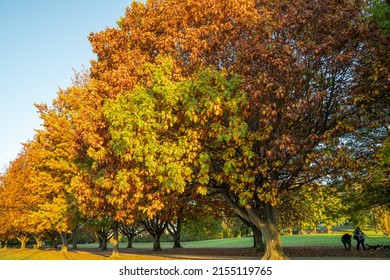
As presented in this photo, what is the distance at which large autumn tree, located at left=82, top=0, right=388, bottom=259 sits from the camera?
15.4 metres

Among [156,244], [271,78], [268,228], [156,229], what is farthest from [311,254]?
[156,229]

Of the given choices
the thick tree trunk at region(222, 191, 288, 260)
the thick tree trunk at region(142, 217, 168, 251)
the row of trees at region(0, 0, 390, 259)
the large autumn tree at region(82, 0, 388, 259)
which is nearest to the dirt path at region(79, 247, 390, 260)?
the thick tree trunk at region(222, 191, 288, 260)

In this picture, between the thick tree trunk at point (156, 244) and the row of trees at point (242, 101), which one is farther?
the thick tree trunk at point (156, 244)

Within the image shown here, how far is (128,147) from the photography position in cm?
1580

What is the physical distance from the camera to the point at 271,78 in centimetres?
1520

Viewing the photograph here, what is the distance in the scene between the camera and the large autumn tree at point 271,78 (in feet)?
50.6

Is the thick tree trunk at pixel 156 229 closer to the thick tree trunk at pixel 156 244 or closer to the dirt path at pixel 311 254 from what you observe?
the thick tree trunk at pixel 156 244

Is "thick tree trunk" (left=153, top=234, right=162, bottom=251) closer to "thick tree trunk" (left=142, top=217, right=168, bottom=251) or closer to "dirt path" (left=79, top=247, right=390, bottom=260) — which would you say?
"thick tree trunk" (left=142, top=217, right=168, bottom=251)

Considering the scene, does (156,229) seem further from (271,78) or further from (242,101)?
(271,78)

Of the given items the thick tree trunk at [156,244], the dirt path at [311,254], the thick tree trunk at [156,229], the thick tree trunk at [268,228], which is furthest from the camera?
the thick tree trunk at [156,229]

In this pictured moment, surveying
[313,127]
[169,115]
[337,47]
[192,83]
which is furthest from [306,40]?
[169,115]

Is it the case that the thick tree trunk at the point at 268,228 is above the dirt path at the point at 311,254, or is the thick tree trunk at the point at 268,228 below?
above

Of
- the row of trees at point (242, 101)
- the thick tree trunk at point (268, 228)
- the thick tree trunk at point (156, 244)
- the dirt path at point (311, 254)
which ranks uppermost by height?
the row of trees at point (242, 101)

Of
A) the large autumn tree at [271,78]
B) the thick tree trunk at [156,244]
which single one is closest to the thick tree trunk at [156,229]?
the thick tree trunk at [156,244]
